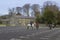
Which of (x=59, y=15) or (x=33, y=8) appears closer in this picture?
(x=59, y=15)

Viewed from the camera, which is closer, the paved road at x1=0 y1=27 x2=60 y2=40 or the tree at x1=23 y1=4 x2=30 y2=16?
the paved road at x1=0 y1=27 x2=60 y2=40

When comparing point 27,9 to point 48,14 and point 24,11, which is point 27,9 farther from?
point 48,14

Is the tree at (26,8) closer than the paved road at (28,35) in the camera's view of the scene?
No

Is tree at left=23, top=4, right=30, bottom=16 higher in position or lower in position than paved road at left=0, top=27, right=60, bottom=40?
lower

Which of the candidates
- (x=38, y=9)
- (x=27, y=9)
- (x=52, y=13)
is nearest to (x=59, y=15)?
(x=52, y=13)

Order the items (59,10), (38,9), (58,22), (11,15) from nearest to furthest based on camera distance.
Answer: (58,22)
(59,10)
(38,9)
(11,15)

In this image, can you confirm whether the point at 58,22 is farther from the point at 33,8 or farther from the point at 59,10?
the point at 33,8

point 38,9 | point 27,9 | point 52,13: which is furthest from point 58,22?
point 27,9

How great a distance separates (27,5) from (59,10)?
28425 mm

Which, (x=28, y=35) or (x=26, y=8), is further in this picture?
(x=26, y=8)

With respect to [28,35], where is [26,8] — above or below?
below

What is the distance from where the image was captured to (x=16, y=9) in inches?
5305

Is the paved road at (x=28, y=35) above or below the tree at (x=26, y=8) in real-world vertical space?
above

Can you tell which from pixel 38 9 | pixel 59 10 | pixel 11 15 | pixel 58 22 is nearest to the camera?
→ pixel 58 22
